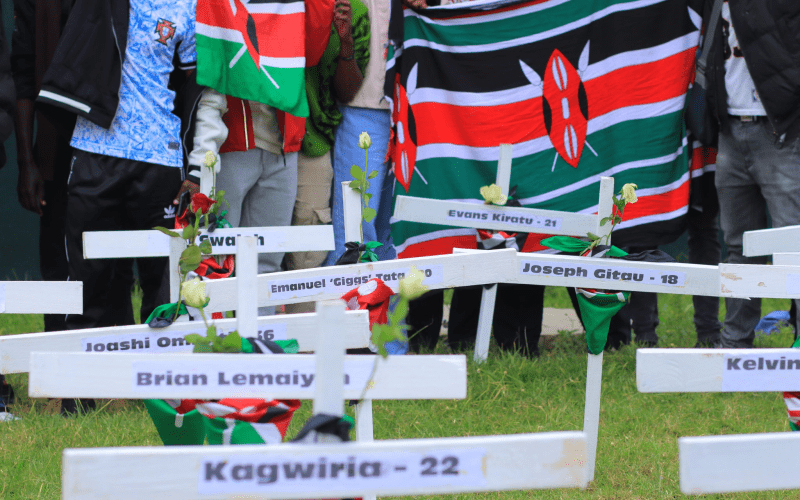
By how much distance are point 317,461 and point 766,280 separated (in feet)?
3.56

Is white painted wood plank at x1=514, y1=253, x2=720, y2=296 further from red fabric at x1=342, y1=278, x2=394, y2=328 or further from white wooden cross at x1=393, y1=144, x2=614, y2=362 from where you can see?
white wooden cross at x1=393, y1=144, x2=614, y2=362

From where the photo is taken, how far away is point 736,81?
3539 mm

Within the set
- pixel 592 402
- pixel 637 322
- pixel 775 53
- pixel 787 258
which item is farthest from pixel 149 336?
pixel 637 322

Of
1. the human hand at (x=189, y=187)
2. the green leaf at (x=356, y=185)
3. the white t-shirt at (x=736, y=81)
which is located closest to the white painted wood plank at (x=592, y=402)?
the green leaf at (x=356, y=185)

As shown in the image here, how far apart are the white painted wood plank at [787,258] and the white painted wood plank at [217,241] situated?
112cm

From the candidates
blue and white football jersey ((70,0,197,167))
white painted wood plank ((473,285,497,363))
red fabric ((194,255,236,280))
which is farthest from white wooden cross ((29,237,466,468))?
white painted wood plank ((473,285,497,363))

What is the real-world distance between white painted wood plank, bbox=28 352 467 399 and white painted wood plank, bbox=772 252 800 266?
100 cm

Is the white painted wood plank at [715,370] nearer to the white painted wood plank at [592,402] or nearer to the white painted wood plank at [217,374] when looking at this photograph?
the white painted wood plank at [217,374]

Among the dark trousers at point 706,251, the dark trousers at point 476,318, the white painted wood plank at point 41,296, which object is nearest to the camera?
the white painted wood plank at point 41,296

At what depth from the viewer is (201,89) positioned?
10.5ft

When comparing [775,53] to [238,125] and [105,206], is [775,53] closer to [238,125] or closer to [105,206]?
[238,125]

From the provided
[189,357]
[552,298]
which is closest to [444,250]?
[552,298]

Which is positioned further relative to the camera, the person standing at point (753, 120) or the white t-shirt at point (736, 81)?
the white t-shirt at point (736, 81)

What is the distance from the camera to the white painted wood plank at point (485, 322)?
3502mm
